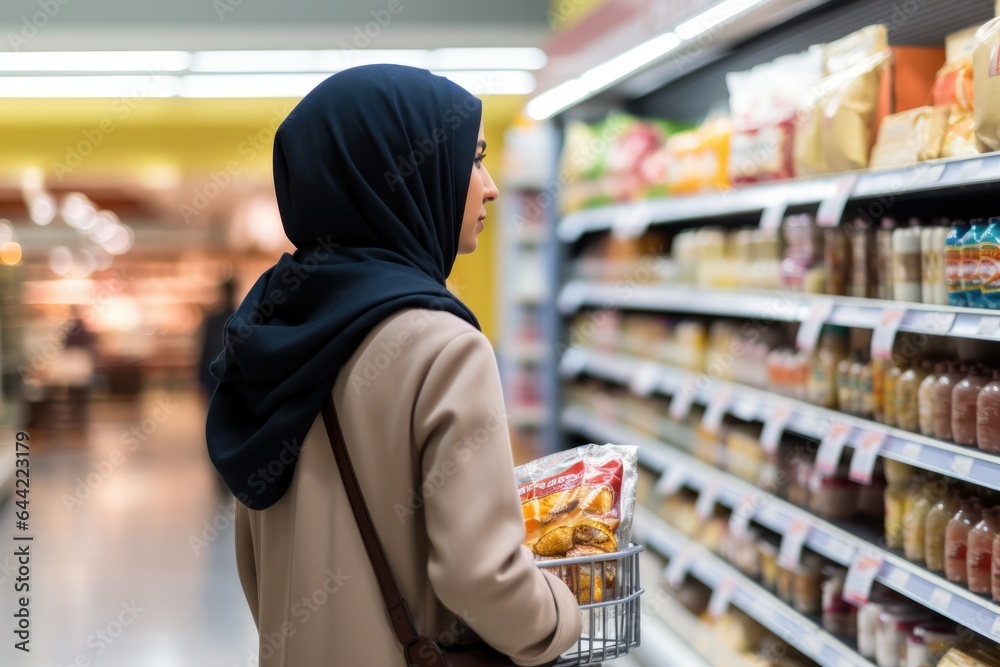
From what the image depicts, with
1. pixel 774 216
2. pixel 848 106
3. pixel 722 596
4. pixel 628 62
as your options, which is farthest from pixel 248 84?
pixel 848 106

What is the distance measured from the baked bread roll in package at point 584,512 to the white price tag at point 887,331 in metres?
0.98

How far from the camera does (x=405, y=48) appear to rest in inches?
316

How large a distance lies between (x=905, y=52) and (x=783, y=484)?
4.52 ft

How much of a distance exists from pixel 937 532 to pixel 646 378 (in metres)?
2.06

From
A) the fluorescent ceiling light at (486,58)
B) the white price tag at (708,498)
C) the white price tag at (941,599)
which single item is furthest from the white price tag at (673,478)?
the fluorescent ceiling light at (486,58)

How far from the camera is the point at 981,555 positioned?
200 centimetres

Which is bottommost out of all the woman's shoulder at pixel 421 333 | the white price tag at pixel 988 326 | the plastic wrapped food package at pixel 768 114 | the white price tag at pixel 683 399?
the white price tag at pixel 683 399

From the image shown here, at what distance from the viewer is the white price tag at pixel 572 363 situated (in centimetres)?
515

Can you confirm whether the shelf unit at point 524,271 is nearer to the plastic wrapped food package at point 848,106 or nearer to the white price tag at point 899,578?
the plastic wrapped food package at point 848,106

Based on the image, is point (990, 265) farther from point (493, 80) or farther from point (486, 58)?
point (493, 80)

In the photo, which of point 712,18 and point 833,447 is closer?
point 833,447

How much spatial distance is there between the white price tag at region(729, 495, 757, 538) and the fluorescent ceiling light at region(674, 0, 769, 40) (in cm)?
162

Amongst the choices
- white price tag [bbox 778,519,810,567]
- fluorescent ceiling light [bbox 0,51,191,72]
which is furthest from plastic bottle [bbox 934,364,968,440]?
fluorescent ceiling light [bbox 0,51,191,72]

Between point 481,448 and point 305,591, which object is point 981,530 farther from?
point 305,591
